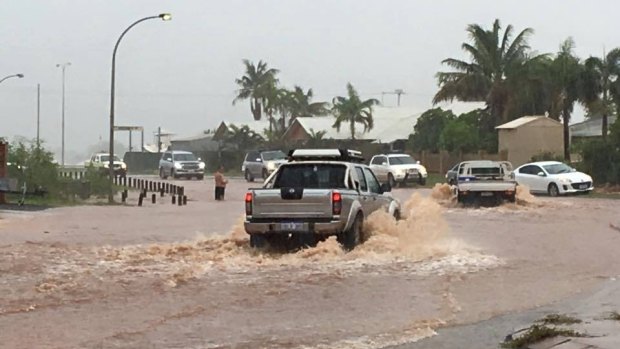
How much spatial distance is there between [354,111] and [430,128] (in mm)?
9048

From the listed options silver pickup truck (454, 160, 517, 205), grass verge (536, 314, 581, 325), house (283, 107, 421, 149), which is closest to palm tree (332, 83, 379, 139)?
house (283, 107, 421, 149)

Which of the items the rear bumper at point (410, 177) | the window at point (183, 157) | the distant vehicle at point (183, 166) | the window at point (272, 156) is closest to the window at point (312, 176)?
the rear bumper at point (410, 177)

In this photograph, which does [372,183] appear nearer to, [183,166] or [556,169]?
[556,169]

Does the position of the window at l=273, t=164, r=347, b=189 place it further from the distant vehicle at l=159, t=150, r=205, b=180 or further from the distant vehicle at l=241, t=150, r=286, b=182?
the distant vehicle at l=159, t=150, r=205, b=180

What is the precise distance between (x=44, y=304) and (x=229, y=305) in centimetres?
226

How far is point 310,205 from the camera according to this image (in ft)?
60.9

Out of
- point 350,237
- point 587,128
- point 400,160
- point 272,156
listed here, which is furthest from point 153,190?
point 587,128

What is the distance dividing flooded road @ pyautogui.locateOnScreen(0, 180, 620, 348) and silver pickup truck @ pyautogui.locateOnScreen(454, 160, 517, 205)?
312 inches

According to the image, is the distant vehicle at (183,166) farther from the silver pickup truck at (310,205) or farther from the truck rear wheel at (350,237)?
the truck rear wheel at (350,237)

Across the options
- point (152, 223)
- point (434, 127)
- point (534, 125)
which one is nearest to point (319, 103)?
point (434, 127)

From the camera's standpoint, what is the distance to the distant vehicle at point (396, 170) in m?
52.9

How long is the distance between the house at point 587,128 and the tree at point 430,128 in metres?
7.91

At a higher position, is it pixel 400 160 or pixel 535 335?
pixel 400 160

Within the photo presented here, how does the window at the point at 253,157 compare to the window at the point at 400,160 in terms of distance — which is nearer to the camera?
the window at the point at 400,160
